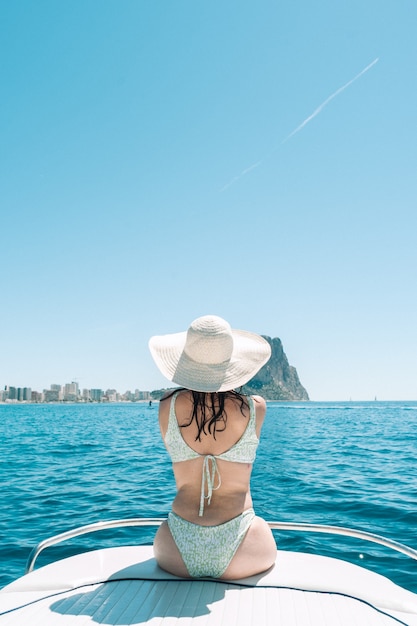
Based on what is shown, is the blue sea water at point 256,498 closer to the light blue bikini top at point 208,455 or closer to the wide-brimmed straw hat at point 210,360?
the light blue bikini top at point 208,455

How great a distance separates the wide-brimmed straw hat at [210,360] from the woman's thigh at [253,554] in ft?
2.86

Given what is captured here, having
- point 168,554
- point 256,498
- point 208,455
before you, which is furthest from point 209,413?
point 256,498

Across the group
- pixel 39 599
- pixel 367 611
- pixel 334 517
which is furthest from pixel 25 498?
pixel 367 611

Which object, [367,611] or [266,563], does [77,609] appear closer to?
[266,563]

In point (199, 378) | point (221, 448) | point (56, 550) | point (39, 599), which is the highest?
point (199, 378)

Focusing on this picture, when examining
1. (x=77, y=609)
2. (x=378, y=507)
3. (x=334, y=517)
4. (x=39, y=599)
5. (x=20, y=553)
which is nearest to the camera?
(x=77, y=609)

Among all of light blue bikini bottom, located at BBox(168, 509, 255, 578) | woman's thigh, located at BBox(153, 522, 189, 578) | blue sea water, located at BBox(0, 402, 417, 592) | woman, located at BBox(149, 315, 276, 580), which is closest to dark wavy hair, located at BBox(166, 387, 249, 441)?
woman, located at BBox(149, 315, 276, 580)

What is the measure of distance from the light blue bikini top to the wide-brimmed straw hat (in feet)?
0.51

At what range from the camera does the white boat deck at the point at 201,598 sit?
230 centimetres

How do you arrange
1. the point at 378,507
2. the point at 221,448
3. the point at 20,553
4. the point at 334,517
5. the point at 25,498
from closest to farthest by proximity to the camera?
the point at 221,448
the point at 20,553
the point at 334,517
the point at 378,507
the point at 25,498

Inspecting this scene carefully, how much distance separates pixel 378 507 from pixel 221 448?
7.33 meters

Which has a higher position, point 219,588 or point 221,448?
point 221,448

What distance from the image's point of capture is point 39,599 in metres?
2.59

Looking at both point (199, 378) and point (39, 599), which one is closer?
point (39, 599)
